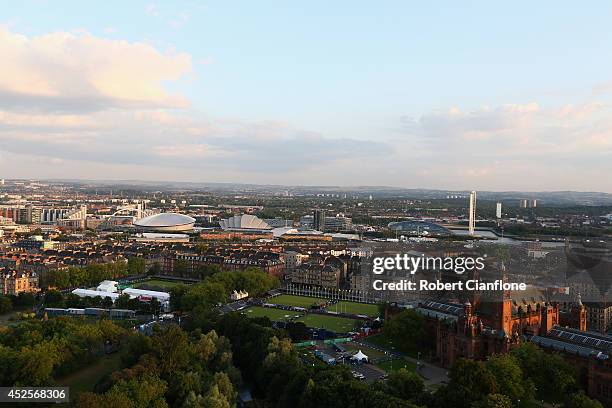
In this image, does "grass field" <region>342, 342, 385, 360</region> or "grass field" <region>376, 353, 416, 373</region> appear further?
"grass field" <region>342, 342, 385, 360</region>

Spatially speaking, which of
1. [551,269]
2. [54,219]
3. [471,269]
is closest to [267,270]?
[471,269]

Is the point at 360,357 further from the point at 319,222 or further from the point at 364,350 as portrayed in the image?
the point at 319,222

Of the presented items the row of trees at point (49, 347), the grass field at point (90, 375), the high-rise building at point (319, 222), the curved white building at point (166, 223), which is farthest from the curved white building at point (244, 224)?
the grass field at point (90, 375)

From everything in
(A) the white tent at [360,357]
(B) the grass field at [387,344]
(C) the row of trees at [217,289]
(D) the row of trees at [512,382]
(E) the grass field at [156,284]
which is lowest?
(E) the grass field at [156,284]

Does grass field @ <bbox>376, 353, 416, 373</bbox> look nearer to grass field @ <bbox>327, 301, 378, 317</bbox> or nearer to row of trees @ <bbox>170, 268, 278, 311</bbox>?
grass field @ <bbox>327, 301, 378, 317</bbox>

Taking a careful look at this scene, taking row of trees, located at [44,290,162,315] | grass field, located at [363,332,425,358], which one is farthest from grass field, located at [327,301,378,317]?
row of trees, located at [44,290,162,315]

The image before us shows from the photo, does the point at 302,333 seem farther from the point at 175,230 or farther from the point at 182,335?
the point at 175,230

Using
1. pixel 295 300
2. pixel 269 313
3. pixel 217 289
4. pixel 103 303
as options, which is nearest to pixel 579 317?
pixel 269 313

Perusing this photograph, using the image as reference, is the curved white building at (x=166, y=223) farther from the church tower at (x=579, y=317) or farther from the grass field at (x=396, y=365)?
the church tower at (x=579, y=317)
